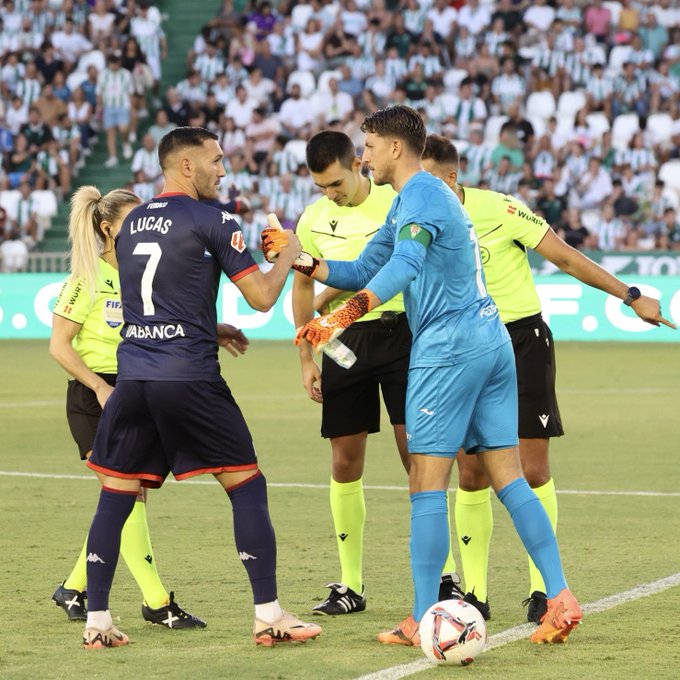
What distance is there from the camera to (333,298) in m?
7.31

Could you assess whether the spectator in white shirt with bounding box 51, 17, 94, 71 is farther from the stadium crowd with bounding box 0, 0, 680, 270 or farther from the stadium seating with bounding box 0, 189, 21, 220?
the stadium seating with bounding box 0, 189, 21, 220

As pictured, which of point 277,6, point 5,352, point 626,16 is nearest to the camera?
point 5,352

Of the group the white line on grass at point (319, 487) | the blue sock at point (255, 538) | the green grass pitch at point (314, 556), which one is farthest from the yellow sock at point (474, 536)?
the white line on grass at point (319, 487)

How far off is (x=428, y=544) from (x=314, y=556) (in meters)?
2.35

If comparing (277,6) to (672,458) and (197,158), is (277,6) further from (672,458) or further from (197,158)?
(197,158)

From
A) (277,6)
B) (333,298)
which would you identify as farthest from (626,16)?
(333,298)

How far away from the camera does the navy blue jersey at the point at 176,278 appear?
5859 mm

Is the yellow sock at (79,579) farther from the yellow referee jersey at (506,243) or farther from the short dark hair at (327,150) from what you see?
the yellow referee jersey at (506,243)

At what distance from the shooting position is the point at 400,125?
5.87 metres

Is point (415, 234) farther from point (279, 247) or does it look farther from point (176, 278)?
point (176, 278)

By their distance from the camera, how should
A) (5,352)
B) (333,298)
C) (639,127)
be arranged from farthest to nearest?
(639,127)
(5,352)
(333,298)

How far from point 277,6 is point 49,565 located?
25.2 metres

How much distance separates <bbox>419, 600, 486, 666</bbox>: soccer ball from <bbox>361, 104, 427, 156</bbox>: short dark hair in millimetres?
1815

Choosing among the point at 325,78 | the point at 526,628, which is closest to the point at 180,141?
the point at 526,628
